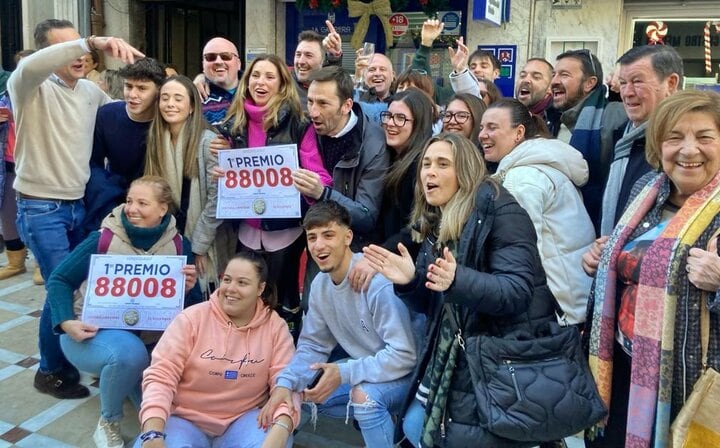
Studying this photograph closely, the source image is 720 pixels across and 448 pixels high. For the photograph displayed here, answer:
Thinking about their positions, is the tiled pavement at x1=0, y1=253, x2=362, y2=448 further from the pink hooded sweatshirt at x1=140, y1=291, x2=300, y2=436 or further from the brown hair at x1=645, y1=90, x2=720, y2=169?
the brown hair at x1=645, y1=90, x2=720, y2=169

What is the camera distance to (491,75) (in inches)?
220

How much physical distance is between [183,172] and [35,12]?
8.60 metres

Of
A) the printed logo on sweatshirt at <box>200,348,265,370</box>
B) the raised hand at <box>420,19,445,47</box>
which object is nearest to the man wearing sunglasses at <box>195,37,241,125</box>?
the raised hand at <box>420,19,445,47</box>

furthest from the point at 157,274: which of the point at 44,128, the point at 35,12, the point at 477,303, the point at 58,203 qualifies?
the point at 35,12

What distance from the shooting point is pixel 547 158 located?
9.32 ft

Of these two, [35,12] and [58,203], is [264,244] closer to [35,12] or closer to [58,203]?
[58,203]

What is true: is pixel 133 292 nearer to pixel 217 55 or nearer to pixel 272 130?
pixel 272 130

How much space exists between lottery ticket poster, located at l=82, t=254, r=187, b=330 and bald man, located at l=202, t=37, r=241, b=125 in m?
1.35

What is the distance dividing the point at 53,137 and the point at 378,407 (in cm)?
246

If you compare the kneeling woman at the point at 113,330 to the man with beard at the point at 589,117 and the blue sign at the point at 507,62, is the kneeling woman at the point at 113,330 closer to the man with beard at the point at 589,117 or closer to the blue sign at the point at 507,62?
the man with beard at the point at 589,117

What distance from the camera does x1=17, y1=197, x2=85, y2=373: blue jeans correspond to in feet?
12.0

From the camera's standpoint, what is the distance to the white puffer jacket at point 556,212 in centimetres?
275

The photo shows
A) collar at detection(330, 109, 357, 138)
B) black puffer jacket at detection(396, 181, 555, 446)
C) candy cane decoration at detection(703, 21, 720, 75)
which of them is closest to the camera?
black puffer jacket at detection(396, 181, 555, 446)

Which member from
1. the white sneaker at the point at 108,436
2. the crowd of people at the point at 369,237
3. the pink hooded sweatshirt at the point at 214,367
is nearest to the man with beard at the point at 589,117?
the crowd of people at the point at 369,237
